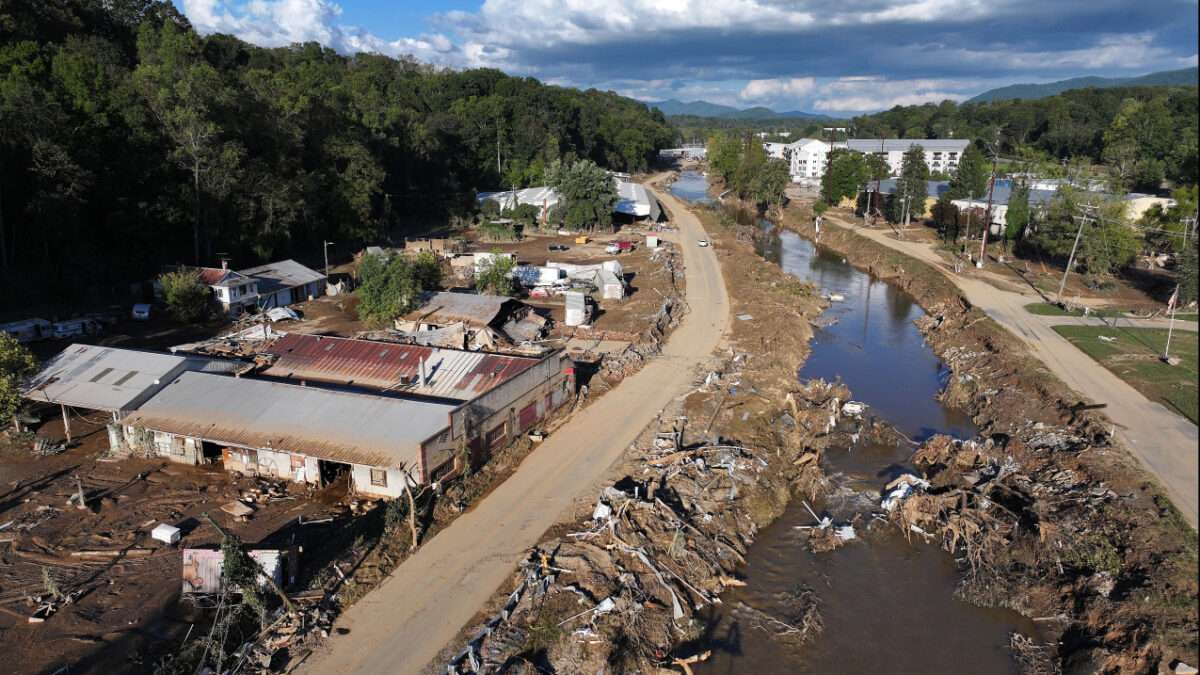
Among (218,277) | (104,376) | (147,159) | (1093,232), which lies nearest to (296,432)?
(104,376)

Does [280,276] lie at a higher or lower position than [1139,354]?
higher

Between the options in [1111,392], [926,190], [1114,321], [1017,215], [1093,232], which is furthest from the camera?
[926,190]

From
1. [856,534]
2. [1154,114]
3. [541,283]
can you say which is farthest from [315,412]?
[1154,114]

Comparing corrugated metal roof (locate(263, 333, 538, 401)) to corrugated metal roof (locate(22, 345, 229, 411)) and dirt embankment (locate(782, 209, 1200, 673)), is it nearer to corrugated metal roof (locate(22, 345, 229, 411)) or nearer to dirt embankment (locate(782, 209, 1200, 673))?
corrugated metal roof (locate(22, 345, 229, 411))

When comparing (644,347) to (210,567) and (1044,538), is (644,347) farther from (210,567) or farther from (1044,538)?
(210,567)

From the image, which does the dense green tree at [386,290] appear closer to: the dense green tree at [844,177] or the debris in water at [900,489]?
the debris in water at [900,489]

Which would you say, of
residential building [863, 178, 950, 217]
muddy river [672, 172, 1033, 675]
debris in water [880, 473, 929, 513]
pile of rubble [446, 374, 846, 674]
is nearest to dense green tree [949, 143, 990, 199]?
residential building [863, 178, 950, 217]

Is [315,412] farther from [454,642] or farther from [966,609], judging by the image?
[966,609]
